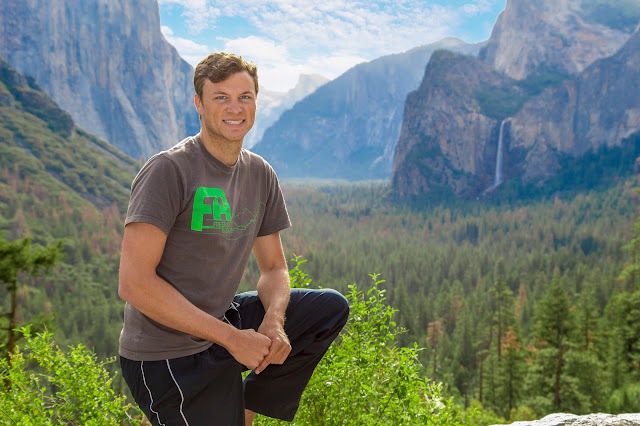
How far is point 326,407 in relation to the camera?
5.04m

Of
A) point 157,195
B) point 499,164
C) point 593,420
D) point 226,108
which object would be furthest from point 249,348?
point 499,164

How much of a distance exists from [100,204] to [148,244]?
150028 mm

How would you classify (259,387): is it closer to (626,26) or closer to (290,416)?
(290,416)

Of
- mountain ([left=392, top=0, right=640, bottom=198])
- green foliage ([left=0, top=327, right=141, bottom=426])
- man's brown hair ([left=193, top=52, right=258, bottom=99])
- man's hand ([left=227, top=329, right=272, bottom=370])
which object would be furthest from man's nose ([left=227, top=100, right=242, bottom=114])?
mountain ([left=392, top=0, right=640, bottom=198])

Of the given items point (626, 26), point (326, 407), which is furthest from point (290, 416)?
point (626, 26)

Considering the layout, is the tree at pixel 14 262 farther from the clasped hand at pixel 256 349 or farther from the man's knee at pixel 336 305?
the clasped hand at pixel 256 349

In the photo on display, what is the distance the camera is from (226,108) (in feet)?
11.6

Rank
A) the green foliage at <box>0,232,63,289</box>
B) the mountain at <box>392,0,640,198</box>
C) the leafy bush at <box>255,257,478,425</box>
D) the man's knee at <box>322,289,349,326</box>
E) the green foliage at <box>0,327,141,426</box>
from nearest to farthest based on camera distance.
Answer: the man's knee at <box>322,289,349,326</box> → the green foliage at <box>0,327,141,426</box> → the leafy bush at <box>255,257,478,425</box> → the green foliage at <box>0,232,63,289</box> → the mountain at <box>392,0,640,198</box>

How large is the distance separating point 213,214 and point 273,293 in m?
1.00

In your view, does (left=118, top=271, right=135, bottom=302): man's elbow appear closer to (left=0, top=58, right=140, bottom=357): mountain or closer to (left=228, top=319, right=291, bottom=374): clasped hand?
(left=228, top=319, right=291, bottom=374): clasped hand

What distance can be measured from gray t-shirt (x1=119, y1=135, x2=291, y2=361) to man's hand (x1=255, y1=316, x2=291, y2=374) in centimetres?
37

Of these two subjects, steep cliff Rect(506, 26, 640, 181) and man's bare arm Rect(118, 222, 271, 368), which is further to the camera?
steep cliff Rect(506, 26, 640, 181)

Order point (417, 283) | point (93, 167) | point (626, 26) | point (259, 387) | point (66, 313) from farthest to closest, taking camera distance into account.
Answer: point (626, 26), point (93, 167), point (417, 283), point (66, 313), point (259, 387)

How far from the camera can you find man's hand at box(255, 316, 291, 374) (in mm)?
3464
